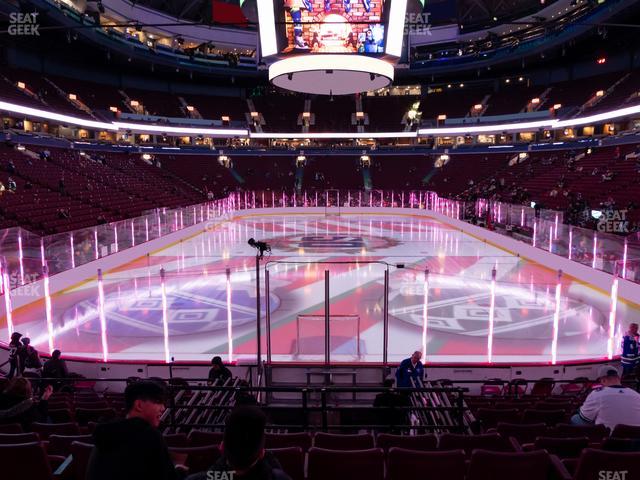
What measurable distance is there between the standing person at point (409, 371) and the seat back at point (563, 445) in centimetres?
305

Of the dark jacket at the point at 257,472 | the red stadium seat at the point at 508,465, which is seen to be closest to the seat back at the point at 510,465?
the red stadium seat at the point at 508,465

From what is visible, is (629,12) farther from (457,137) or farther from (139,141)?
(139,141)

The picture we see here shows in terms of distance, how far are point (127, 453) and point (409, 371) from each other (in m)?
5.02

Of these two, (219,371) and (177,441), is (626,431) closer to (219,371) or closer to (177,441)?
(177,441)

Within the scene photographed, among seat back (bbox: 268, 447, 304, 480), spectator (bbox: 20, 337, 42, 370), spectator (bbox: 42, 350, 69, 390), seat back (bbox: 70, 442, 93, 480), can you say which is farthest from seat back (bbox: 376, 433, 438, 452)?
spectator (bbox: 20, 337, 42, 370)

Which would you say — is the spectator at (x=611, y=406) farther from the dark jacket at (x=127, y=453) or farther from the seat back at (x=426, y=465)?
the dark jacket at (x=127, y=453)

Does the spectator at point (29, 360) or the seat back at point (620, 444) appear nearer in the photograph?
the seat back at point (620, 444)

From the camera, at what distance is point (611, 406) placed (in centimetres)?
407

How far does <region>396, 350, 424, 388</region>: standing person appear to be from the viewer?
6434 mm

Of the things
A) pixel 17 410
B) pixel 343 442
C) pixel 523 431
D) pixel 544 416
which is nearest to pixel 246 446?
pixel 343 442

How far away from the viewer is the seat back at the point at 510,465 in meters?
2.62

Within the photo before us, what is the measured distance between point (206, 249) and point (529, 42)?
3280cm

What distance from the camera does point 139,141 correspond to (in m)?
44.4

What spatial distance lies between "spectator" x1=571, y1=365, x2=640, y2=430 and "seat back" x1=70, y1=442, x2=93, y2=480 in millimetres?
4104
